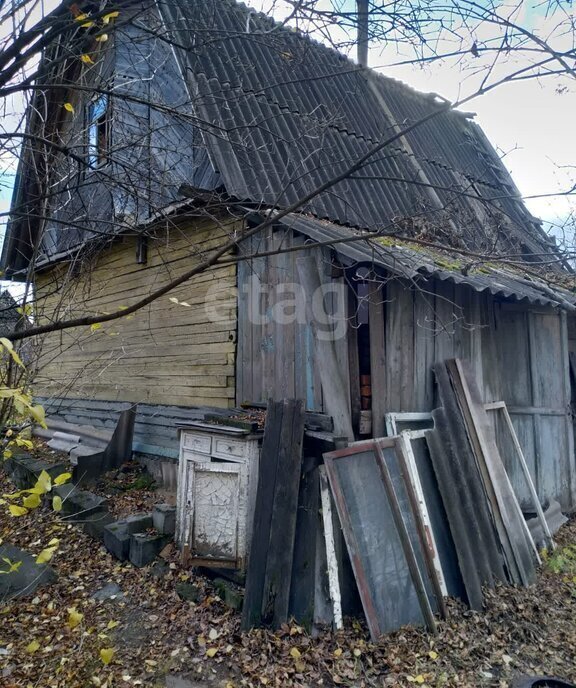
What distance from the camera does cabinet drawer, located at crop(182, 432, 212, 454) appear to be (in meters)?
4.97

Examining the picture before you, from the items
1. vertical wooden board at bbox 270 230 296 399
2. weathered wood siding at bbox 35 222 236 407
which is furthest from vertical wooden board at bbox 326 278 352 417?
weathered wood siding at bbox 35 222 236 407

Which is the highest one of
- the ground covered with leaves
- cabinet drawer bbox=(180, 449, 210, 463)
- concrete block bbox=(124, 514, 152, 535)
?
cabinet drawer bbox=(180, 449, 210, 463)

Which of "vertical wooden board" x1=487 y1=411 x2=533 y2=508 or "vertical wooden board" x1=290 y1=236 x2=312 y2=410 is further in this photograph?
"vertical wooden board" x1=487 y1=411 x2=533 y2=508

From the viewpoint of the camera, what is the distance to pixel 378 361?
16.4 ft

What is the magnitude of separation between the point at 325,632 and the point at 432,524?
4.64 feet

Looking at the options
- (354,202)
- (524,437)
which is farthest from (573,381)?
(354,202)

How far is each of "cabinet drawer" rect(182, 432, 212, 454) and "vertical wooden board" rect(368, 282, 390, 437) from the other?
1.69 m

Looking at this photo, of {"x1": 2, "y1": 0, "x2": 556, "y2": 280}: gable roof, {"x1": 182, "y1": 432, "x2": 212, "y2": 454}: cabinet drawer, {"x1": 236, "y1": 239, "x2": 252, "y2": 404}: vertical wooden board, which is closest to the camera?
{"x1": 182, "y1": 432, "x2": 212, "y2": 454}: cabinet drawer

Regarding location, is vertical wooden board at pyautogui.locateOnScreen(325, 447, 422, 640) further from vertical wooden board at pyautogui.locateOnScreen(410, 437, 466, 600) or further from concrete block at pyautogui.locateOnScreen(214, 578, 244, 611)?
concrete block at pyautogui.locateOnScreen(214, 578, 244, 611)

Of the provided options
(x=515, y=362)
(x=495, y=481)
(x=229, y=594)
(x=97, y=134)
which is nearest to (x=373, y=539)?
(x=229, y=594)

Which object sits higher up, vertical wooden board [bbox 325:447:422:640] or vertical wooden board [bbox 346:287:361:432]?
vertical wooden board [bbox 346:287:361:432]

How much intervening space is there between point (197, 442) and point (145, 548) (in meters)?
1.25

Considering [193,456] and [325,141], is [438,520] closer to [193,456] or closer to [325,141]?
[193,456]

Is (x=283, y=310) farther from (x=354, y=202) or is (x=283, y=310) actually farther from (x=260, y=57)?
(x=260, y=57)
